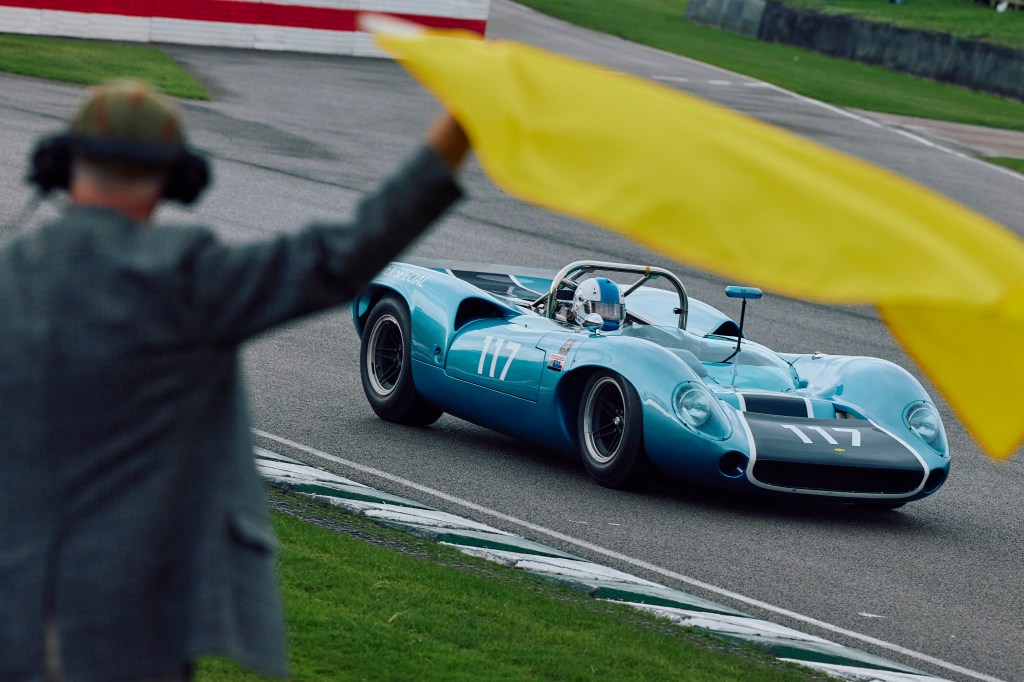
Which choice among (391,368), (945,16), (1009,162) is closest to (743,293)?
(391,368)

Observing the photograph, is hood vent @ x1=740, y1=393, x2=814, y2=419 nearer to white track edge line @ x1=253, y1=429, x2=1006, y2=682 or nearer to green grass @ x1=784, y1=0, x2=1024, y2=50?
white track edge line @ x1=253, y1=429, x2=1006, y2=682

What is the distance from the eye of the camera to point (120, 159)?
109 inches

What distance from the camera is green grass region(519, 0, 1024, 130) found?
3459cm

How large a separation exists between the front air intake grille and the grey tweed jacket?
586cm

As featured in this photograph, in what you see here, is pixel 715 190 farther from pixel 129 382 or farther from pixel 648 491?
pixel 648 491

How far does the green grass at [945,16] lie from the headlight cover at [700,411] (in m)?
33.2

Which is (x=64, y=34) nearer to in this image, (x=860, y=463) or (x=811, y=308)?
(x=811, y=308)

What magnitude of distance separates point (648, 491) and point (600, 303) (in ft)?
4.35

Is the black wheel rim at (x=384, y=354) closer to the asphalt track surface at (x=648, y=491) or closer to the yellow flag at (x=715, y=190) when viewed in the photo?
the asphalt track surface at (x=648, y=491)

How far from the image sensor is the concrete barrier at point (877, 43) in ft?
126

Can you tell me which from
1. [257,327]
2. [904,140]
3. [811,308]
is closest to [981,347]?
[257,327]

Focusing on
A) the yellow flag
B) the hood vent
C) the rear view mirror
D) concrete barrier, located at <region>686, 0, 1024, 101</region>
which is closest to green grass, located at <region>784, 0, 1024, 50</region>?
concrete barrier, located at <region>686, 0, 1024, 101</region>

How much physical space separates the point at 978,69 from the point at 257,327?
3841cm

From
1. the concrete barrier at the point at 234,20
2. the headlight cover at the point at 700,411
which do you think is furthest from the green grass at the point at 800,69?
the headlight cover at the point at 700,411
